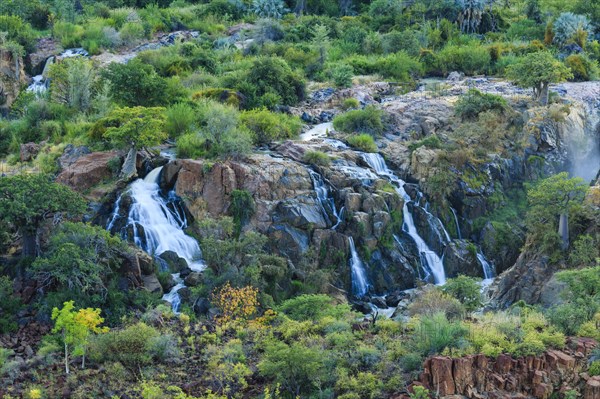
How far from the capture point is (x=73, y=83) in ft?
158

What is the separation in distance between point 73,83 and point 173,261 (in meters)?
17.7

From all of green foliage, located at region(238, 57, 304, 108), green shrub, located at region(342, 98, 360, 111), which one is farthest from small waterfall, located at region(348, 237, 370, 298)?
green shrub, located at region(342, 98, 360, 111)

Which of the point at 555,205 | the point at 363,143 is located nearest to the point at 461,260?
the point at 555,205

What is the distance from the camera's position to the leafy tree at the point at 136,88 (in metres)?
46.7

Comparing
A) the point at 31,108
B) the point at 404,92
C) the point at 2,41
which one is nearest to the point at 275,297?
the point at 31,108

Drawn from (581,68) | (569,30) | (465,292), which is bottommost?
(581,68)

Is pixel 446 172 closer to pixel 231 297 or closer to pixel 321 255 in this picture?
pixel 321 255

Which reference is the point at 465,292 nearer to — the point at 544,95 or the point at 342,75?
the point at 544,95

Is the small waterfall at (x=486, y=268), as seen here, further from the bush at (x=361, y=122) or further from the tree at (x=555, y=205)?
the bush at (x=361, y=122)

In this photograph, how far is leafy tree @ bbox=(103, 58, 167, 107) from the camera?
153 feet

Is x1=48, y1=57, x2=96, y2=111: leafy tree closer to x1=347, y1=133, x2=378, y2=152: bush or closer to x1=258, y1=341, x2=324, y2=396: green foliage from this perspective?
Result: x1=347, y1=133, x2=378, y2=152: bush

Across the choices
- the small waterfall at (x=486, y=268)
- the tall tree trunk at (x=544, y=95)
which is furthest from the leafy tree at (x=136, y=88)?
the tall tree trunk at (x=544, y=95)

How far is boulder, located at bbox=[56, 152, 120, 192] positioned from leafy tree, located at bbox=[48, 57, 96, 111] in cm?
994

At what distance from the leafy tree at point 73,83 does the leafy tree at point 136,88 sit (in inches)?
72.3
